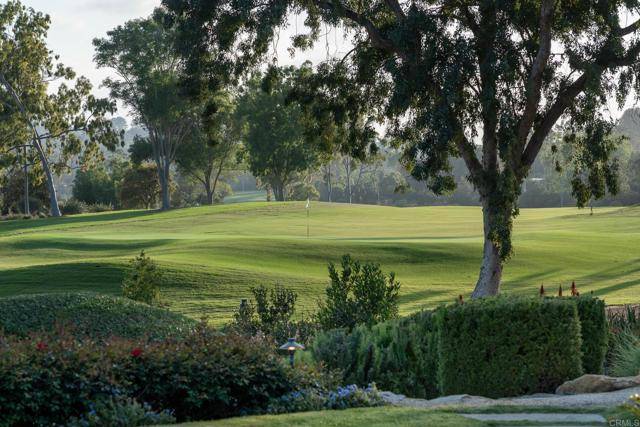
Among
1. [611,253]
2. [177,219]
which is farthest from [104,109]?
[611,253]

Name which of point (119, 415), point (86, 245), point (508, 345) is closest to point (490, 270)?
point (508, 345)

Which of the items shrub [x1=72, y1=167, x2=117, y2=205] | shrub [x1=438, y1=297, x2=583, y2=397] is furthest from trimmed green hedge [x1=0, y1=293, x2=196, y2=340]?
shrub [x1=72, y1=167, x2=117, y2=205]

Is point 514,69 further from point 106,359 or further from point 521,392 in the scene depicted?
point 106,359

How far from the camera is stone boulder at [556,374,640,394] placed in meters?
8.71

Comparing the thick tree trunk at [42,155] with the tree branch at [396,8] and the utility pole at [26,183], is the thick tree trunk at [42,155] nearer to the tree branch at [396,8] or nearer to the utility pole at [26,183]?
the utility pole at [26,183]

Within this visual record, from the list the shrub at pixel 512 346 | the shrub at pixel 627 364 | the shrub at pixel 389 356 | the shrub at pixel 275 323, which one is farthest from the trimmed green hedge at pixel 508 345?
the shrub at pixel 275 323

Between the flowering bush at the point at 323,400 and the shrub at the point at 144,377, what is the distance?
12cm

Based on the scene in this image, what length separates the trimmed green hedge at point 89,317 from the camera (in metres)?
12.5

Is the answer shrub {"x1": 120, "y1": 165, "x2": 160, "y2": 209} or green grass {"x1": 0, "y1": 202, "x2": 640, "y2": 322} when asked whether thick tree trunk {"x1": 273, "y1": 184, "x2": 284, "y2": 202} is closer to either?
shrub {"x1": 120, "y1": 165, "x2": 160, "y2": 209}

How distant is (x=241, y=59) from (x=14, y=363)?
53.7 feet

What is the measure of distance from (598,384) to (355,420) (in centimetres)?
296

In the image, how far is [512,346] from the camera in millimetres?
9406

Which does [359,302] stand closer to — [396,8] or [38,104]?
[396,8]

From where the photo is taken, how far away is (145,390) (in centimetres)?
767
